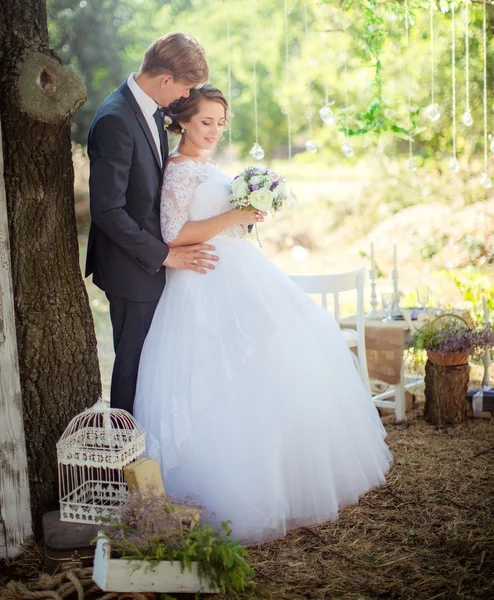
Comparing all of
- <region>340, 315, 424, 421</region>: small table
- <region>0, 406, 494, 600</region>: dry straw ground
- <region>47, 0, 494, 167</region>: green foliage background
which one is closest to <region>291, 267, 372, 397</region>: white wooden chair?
<region>340, 315, 424, 421</region>: small table

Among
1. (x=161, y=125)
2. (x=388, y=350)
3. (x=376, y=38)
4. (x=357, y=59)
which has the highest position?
(x=357, y=59)

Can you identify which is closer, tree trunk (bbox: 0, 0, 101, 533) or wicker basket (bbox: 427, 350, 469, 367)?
tree trunk (bbox: 0, 0, 101, 533)

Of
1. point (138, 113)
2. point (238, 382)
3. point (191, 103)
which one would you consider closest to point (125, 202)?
point (138, 113)

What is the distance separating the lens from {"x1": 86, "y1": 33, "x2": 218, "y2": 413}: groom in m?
2.94

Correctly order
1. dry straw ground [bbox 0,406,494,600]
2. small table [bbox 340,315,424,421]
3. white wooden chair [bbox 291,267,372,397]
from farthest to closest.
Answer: small table [bbox 340,315,424,421] → white wooden chair [bbox 291,267,372,397] → dry straw ground [bbox 0,406,494,600]

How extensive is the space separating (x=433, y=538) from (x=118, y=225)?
5.91 feet

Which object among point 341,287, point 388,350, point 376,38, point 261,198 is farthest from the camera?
point 376,38

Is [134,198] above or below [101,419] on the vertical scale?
above

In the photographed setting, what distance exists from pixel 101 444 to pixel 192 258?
891 millimetres

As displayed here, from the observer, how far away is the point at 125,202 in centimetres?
297

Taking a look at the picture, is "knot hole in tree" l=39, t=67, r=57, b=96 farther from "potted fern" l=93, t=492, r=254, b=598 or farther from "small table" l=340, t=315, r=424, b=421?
"small table" l=340, t=315, r=424, b=421

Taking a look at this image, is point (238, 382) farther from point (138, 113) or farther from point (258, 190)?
point (138, 113)

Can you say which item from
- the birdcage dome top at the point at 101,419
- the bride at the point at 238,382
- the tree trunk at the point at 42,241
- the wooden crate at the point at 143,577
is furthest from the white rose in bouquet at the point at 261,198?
the wooden crate at the point at 143,577

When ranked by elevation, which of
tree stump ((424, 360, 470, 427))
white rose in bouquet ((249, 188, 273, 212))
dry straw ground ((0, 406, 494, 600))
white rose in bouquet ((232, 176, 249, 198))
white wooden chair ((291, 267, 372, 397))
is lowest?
dry straw ground ((0, 406, 494, 600))
